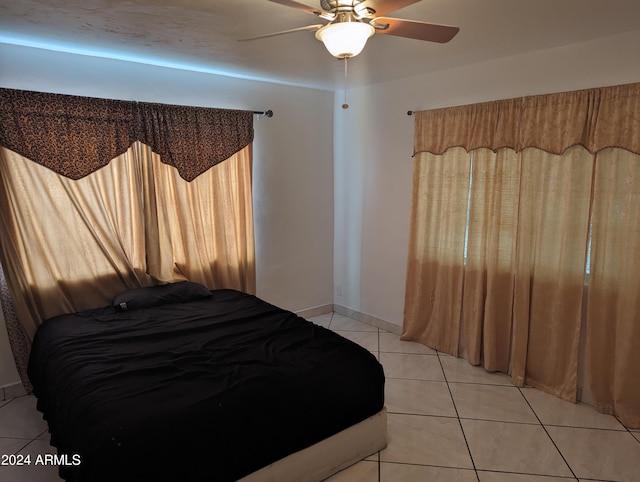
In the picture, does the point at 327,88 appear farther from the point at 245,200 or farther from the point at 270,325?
the point at 270,325

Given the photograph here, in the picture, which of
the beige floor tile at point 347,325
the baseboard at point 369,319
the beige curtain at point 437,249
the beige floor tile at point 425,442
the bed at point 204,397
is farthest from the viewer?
the beige floor tile at point 347,325

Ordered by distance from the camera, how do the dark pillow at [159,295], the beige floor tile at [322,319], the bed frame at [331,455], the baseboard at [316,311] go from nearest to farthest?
the bed frame at [331,455] < the dark pillow at [159,295] < the beige floor tile at [322,319] < the baseboard at [316,311]

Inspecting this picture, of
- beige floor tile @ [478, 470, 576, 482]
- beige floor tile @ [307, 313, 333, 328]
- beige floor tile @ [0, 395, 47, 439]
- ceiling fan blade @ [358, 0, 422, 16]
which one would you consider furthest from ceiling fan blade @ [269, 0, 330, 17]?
beige floor tile @ [307, 313, 333, 328]

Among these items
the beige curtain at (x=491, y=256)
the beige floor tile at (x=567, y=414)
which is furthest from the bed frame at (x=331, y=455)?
the beige curtain at (x=491, y=256)

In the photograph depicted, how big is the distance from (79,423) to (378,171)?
3069mm

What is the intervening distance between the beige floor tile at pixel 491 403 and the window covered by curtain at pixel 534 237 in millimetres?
217

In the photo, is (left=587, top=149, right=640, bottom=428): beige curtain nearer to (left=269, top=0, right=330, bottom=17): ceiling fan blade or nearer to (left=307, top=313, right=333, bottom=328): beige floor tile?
(left=269, top=0, right=330, bottom=17): ceiling fan blade

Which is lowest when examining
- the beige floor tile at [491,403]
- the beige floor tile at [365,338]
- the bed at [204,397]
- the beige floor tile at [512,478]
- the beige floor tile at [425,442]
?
the beige floor tile at [512,478]

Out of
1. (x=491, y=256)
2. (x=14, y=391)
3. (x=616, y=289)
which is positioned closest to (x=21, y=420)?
(x=14, y=391)

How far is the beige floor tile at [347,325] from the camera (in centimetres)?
404

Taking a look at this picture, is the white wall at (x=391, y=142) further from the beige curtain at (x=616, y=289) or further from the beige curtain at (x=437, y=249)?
A: the beige curtain at (x=616, y=289)

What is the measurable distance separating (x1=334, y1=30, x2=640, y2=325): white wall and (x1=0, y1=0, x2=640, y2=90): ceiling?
116mm

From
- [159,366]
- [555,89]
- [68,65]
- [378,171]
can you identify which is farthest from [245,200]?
[555,89]

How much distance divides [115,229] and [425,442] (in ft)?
8.40
